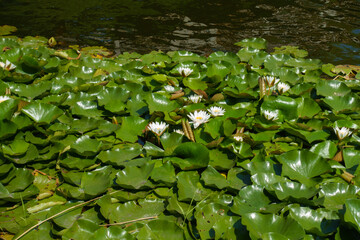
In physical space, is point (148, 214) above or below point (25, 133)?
below

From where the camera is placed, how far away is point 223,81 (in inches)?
115

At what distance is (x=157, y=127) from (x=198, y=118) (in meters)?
0.28

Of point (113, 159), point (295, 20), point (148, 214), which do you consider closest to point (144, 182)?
point (148, 214)

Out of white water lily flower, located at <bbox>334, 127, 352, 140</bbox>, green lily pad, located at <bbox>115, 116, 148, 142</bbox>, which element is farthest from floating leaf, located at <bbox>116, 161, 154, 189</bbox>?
white water lily flower, located at <bbox>334, 127, 352, 140</bbox>

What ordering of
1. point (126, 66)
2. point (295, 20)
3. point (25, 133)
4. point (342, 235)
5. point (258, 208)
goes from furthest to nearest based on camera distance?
point (295, 20), point (126, 66), point (25, 133), point (258, 208), point (342, 235)

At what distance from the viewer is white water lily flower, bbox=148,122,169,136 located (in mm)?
2246

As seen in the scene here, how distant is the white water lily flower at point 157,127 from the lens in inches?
88.4

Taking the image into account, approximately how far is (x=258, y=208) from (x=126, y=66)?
210cm

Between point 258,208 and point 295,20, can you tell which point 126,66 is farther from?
point 295,20

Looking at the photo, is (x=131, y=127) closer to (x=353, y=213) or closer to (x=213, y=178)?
(x=213, y=178)

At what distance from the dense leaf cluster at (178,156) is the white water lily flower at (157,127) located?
0.05 m

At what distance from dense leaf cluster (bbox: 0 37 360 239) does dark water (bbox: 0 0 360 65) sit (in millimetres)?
1565

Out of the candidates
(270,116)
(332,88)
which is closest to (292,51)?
(332,88)

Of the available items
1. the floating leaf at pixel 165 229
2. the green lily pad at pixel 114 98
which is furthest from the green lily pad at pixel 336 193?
the green lily pad at pixel 114 98
